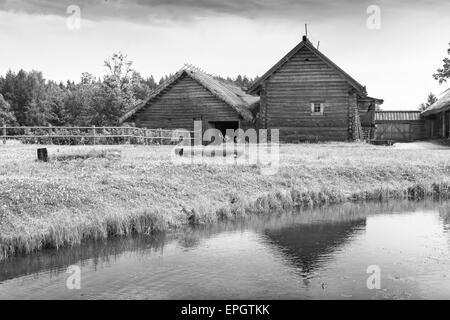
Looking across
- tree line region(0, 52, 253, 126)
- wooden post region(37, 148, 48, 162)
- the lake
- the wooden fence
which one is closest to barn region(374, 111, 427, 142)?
tree line region(0, 52, 253, 126)

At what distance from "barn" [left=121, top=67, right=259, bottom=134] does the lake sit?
77.0ft

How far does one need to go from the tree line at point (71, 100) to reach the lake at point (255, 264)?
115 ft

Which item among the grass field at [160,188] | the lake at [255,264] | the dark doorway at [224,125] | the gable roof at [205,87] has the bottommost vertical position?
the lake at [255,264]

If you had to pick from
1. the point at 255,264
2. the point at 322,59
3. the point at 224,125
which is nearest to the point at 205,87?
the point at 224,125

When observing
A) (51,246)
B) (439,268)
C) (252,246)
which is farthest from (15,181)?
(439,268)

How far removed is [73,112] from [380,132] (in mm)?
49946

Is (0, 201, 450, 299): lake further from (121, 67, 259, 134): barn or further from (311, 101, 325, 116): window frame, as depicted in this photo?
(121, 67, 259, 134): barn

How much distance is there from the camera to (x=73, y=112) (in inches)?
3420

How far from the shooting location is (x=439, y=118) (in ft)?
170

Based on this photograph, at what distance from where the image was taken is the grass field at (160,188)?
13.9m

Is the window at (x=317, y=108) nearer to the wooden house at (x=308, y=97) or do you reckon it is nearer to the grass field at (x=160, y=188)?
the wooden house at (x=308, y=97)

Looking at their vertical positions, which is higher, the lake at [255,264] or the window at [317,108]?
the window at [317,108]

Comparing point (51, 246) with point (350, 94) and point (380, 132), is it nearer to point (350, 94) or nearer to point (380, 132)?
point (350, 94)

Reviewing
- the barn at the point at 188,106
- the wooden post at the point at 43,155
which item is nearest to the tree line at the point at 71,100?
the barn at the point at 188,106
